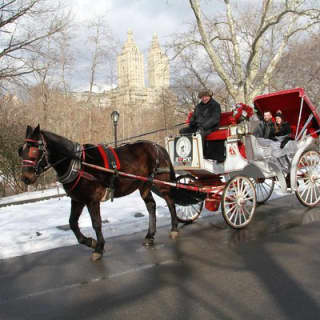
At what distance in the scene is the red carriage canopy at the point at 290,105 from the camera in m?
7.91

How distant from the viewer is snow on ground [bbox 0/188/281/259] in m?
6.19

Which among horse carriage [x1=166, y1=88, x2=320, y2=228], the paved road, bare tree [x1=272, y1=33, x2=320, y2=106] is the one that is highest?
bare tree [x1=272, y1=33, x2=320, y2=106]

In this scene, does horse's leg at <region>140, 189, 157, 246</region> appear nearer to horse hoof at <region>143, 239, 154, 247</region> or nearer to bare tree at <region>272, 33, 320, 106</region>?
horse hoof at <region>143, 239, 154, 247</region>

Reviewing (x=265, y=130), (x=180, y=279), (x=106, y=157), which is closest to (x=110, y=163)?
(x=106, y=157)

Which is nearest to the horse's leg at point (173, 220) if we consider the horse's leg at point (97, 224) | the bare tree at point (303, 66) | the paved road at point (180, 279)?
the paved road at point (180, 279)

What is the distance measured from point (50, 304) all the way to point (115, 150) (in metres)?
2.85

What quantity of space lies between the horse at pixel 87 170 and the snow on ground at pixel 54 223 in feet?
3.45

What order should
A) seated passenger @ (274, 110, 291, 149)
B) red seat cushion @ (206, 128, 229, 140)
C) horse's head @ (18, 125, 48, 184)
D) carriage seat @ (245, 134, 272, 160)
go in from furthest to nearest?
seated passenger @ (274, 110, 291, 149) < carriage seat @ (245, 134, 272, 160) < red seat cushion @ (206, 128, 229, 140) < horse's head @ (18, 125, 48, 184)

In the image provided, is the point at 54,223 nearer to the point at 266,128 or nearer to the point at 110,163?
the point at 110,163

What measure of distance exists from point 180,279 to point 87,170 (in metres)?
2.15

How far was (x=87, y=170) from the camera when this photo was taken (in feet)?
17.6

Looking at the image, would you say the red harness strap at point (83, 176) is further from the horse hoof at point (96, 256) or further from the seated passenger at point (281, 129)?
the seated passenger at point (281, 129)

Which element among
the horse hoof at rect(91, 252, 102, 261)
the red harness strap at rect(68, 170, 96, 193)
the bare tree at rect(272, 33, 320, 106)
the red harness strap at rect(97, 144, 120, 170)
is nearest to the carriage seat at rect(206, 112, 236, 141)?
the red harness strap at rect(97, 144, 120, 170)

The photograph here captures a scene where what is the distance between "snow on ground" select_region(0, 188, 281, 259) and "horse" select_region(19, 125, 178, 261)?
3.45 ft
